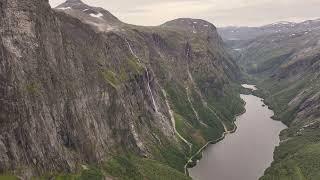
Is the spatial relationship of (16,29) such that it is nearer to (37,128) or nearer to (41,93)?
(41,93)

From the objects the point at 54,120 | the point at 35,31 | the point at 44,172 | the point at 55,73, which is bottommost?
the point at 44,172

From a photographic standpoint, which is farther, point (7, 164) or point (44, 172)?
point (44, 172)

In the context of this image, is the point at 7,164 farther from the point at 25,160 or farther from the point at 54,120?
the point at 54,120

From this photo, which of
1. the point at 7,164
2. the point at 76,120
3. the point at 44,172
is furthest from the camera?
the point at 76,120

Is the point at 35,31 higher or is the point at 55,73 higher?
the point at 35,31

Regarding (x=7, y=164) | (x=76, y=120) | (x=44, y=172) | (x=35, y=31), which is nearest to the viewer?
(x=7, y=164)

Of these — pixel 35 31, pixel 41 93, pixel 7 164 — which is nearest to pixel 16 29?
pixel 35 31

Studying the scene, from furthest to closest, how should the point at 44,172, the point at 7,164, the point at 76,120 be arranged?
1. the point at 76,120
2. the point at 44,172
3. the point at 7,164

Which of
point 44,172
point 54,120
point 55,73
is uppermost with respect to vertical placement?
point 55,73

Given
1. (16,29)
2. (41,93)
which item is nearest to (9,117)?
(41,93)
